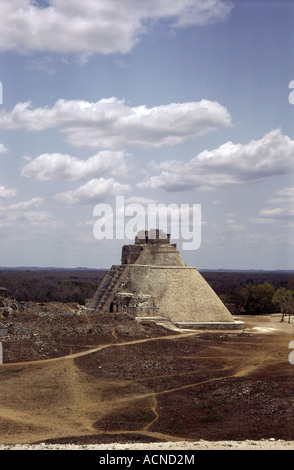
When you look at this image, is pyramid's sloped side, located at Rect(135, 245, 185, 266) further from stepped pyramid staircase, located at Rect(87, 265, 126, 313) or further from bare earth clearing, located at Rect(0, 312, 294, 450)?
bare earth clearing, located at Rect(0, 312, 294, 450)

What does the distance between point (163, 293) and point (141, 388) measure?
21.6 meters

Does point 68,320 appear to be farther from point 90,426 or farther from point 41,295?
point 41,295

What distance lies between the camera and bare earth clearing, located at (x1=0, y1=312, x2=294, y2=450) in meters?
17.1

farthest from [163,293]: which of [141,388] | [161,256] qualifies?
[141,388]

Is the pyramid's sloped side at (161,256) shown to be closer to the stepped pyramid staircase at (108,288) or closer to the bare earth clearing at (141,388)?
the stepped pyramid staircase at (108,288)

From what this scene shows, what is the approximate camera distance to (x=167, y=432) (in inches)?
699

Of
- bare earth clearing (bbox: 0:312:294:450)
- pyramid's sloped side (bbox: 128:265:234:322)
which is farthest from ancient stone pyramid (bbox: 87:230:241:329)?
bare earth clearing (bbox: 0:312:294:450)

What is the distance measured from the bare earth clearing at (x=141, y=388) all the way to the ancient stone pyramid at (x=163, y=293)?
3807mm

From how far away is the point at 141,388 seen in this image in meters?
24.6

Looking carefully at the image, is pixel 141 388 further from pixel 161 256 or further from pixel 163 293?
pixel 161 256

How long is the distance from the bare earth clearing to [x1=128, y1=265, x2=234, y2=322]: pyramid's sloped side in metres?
4.12

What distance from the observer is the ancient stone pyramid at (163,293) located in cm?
4438

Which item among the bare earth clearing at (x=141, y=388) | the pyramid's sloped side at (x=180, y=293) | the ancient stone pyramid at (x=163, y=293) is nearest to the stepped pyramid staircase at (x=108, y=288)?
the ancient stone pyramid at (x=163, y=293)
